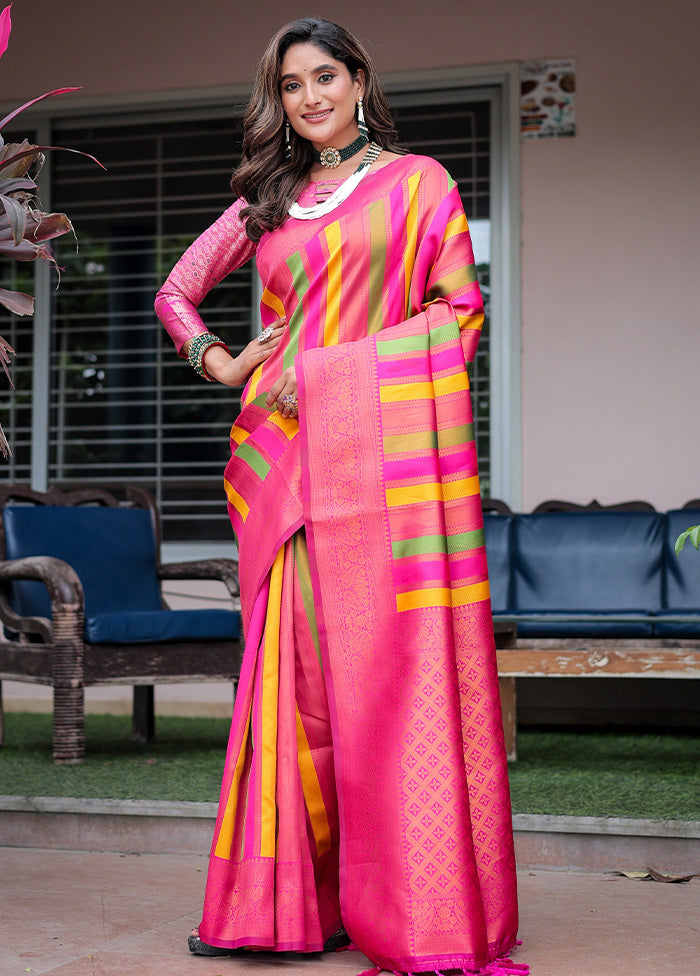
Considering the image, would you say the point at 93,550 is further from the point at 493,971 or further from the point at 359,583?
the point at 493,971

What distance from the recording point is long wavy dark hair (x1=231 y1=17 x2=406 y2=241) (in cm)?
194

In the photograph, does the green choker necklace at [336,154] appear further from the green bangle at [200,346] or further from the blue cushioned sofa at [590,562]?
the blue cushioned sofa at [590,562]

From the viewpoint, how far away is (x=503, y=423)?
5043 mm

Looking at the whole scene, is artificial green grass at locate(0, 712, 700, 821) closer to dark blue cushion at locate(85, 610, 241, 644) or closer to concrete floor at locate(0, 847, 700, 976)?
concrete floor at locate(0, 847, 700, 976)

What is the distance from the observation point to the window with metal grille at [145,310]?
532 cm

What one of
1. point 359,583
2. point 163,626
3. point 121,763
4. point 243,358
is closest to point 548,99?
point 163,626

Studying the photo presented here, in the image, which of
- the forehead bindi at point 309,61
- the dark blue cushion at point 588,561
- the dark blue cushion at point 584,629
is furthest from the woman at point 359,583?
the dark blue cushion at point 588,561

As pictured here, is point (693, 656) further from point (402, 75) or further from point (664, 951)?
point (402, 75)

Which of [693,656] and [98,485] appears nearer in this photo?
[693,656]

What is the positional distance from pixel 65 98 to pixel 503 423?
8.27 feet

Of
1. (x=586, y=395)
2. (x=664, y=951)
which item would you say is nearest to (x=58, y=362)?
(x=586, y=395)

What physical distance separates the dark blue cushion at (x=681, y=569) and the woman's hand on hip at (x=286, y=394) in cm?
281

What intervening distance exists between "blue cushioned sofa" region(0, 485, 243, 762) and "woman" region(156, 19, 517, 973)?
1.63 meters

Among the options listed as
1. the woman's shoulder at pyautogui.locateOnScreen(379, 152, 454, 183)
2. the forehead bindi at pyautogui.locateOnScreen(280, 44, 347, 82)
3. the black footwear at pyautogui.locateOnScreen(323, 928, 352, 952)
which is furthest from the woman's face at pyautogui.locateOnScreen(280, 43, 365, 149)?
the black footwear at pyautogui.locateOnScreen(323, 928, 352, 952)
